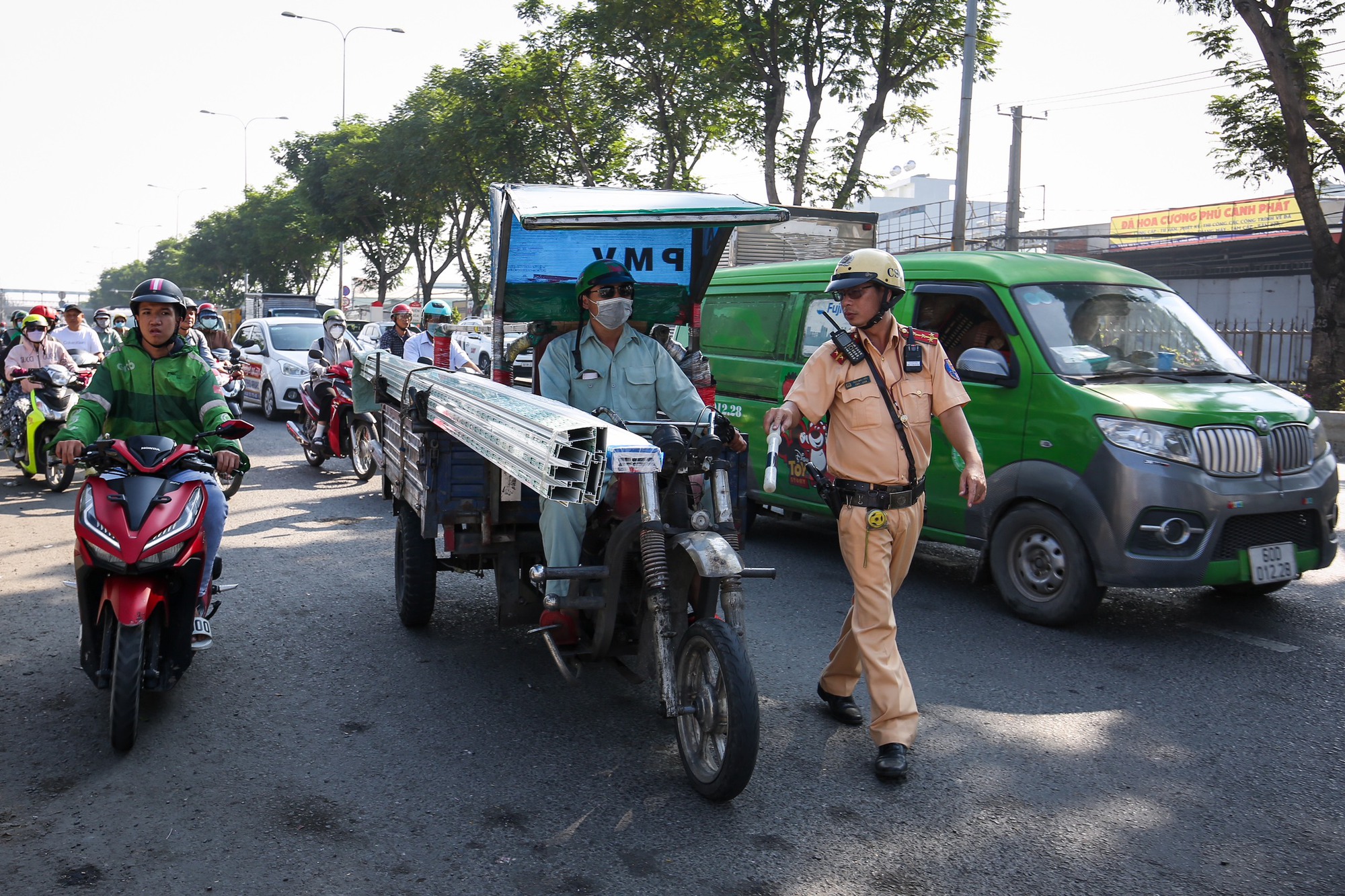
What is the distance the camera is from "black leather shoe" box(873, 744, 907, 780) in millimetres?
3967

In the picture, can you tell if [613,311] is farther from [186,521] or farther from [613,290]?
[186,521]

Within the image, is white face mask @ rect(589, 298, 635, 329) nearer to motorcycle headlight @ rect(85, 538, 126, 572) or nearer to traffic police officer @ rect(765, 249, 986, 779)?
traffic police officer @ rect(765, 249, 986, 779)

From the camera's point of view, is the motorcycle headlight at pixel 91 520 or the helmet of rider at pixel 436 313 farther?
the helmet of rider at pixel 436 313

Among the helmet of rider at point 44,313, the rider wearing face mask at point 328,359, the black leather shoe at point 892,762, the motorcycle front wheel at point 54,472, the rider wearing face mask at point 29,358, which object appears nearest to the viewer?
the black leather shoe at point 892,762

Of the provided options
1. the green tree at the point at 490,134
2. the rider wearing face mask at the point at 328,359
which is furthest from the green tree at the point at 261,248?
the rider wearing face mask at the point at 328,359

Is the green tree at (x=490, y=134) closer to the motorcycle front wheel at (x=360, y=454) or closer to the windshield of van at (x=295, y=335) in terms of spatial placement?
the windshield of van at (x=295, y=335)

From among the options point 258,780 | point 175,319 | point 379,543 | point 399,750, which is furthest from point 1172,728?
point 379,543

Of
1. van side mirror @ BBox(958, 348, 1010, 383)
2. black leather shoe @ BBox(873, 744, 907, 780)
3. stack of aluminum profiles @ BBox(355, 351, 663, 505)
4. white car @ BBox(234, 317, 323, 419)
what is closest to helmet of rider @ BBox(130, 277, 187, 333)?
stack of aluminum profiles @ BBox(355, 351, 663, 505)

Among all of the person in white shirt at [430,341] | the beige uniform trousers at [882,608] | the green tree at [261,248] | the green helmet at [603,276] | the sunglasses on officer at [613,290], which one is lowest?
the beige uniform trousers at [882,608]

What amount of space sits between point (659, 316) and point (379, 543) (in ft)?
9.09

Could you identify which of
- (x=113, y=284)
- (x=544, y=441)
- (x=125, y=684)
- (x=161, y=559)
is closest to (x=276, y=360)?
(x=161, y=559)

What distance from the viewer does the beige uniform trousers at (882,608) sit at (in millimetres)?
4047

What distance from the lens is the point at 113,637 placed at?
4.20 meters

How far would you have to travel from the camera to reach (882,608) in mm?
4105
